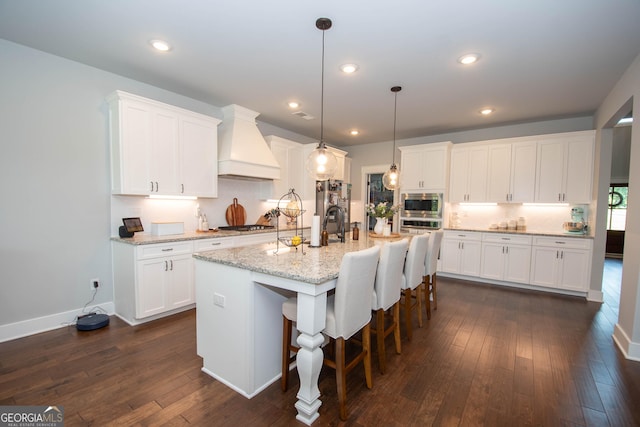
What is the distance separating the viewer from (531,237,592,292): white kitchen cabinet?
4102 millimetres

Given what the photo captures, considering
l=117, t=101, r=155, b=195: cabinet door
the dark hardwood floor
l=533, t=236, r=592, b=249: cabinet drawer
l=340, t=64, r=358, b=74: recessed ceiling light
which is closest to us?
the dark hardwood floor

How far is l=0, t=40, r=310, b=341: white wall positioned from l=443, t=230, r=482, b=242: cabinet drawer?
16.3ft

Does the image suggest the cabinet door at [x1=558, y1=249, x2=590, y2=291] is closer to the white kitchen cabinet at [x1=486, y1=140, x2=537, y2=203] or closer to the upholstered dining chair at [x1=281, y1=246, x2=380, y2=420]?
the white kitchen cabinet at [x1=486, y1=140, x2=537, y2=203]

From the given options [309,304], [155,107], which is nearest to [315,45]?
[155,107]

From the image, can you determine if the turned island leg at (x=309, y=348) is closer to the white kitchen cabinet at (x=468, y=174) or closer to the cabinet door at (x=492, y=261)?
the cabinet door at (x=492, y=261)

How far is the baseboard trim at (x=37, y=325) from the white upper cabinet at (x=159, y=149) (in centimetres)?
139

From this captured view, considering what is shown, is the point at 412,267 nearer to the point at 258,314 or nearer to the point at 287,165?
the point at 258,314

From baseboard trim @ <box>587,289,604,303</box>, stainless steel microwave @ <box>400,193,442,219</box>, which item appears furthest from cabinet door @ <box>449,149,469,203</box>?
baseboard trim @ <box>587,289,604,303</box>

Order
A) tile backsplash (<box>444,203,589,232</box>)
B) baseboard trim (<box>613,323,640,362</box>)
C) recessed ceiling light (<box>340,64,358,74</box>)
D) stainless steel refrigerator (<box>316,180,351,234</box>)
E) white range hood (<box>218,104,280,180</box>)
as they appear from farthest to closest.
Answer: stainless steel refrigerator (<box>316,180,351,234</box>) < tile backsplash (<box>444,203,589,232</box>) < white range hood (<box>218,104,280,180</box>) < recessed ceiling light (<box>340,64,358,74</box>) < baseboard trim (<box>613,323,640,362</box>)

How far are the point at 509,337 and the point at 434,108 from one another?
311cm

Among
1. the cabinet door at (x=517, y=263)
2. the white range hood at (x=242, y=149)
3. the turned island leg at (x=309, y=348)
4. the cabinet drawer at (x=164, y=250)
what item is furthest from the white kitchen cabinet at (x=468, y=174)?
the cabinet drawer at (x=164, y=250)

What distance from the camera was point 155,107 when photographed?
10.6ft

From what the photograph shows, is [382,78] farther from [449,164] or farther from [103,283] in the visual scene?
[103,283]

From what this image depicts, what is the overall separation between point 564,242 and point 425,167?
243 centimetres
